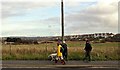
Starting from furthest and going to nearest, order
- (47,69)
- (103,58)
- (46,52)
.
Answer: (46,52) → (103,58) → (47,69)

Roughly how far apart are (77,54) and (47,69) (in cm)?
836

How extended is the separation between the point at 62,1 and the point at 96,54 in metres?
6.57

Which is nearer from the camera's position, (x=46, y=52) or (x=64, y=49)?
(x=64, y=49)

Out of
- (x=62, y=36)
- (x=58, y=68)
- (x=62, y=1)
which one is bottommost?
(x=58, y=68)

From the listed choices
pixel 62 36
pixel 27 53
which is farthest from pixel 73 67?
pixel 27 53

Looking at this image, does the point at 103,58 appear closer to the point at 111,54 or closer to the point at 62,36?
the point at 111,54

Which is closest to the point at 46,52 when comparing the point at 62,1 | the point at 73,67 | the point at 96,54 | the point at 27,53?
the point at 27,53

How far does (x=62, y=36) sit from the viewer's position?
23.9 m

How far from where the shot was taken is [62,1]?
2316cm

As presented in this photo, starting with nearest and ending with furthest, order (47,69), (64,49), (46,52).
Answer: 1. (47,69)
2. (64,49)
3. (46,52)

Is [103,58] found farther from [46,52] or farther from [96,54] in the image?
[46,52]

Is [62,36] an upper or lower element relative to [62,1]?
lower

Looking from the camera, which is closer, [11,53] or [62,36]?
[62,36]

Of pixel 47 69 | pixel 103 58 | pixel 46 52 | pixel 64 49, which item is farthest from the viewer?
pixel 46 52
